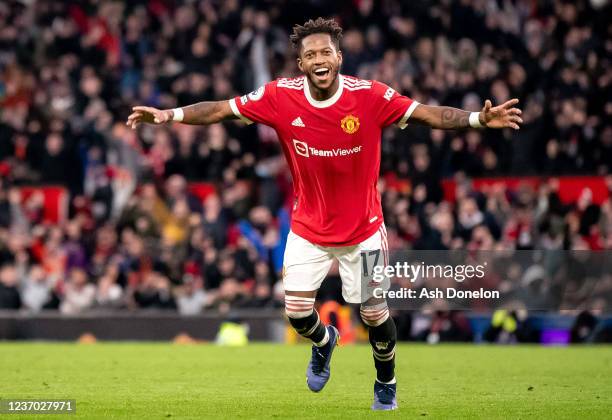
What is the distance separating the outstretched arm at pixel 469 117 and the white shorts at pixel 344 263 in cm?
103

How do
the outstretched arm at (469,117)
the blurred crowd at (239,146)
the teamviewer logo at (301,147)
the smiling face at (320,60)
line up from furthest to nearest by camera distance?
1. the blurred crowd at (239,146)
2. the teamviewer logo at (301,147)
3. the smiling face at (320,60)
4. the outstretched arm at (469,117)

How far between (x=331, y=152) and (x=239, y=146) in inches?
499

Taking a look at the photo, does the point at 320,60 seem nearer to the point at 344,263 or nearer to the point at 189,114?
the point at 189,114

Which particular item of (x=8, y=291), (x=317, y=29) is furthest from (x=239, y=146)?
(x=317, y=29)

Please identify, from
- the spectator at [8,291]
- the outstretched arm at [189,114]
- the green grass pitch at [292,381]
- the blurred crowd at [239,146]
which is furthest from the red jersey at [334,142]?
the spectator at [8,291]

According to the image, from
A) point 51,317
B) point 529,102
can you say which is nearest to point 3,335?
point 51,317

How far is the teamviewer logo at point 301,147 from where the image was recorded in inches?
395

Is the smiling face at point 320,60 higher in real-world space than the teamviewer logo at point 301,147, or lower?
higher

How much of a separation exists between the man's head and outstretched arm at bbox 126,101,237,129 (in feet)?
2.48

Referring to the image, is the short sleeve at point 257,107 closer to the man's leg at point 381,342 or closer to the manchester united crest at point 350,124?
the manchester united crest at point 350,124

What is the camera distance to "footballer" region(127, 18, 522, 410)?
9.91 m

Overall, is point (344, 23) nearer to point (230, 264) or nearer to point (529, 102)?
point (529, 102)

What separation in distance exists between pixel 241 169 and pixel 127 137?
2503mm

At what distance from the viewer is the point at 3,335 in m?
20.3
